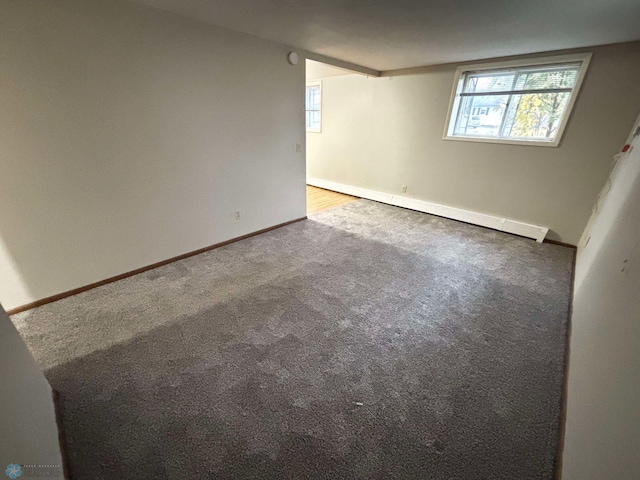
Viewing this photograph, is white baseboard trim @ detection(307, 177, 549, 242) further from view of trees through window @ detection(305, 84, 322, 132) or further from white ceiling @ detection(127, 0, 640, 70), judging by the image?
white ceiling @ detection(127, 0, 640, 70)

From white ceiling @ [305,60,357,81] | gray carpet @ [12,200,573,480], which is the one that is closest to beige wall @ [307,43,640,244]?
white ceiling @ [305,60,357,81]

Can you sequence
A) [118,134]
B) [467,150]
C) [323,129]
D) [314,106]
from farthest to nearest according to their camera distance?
1. [314,106]
2. [323,129]
3. [467,150]
4. [118,134]

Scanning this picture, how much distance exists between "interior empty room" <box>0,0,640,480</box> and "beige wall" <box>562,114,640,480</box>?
0.02 metres

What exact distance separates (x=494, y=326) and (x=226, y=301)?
2.08m

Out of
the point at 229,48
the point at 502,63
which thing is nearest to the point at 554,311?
the point at 502,63

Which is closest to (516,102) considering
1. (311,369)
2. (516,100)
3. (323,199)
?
(516,100)

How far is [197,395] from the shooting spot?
4.58ft

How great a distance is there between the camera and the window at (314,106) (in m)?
5.42

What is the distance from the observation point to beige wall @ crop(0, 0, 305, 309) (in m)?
1.74

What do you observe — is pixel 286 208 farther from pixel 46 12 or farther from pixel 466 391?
pixel 466 391

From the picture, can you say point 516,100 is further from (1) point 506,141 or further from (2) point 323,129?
(2) point 323,129

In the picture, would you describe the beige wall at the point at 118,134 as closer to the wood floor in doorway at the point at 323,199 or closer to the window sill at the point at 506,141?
the wood floor in doorway at the point at 323,199

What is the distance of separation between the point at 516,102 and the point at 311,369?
3989mm

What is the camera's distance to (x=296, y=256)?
2.90 metres
